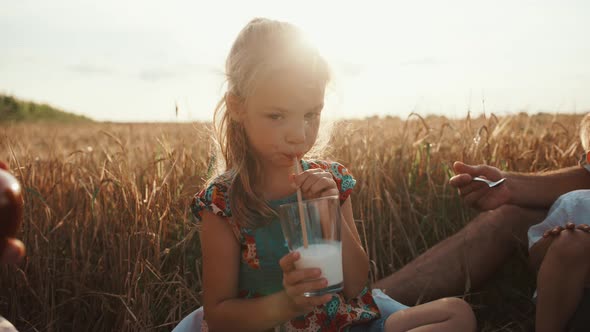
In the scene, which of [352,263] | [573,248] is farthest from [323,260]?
[573,248]

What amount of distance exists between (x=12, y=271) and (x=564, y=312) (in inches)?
82.4

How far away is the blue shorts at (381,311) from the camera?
1.70 m

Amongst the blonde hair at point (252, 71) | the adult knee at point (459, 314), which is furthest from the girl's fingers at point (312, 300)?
the adult knee at point (459, 314)

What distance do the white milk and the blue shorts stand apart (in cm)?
41

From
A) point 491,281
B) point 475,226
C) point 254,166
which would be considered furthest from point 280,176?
point 491,281

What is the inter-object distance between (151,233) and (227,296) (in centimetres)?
86

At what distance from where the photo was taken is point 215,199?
5.50ft

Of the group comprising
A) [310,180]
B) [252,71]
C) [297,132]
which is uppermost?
[252,71]

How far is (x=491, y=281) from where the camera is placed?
2551 millimetres

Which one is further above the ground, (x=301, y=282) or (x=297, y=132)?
(x=297, y=132)

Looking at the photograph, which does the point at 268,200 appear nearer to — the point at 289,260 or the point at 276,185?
the point at 276,185

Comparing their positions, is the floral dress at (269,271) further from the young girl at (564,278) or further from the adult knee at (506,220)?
the adult knee at (506,220)

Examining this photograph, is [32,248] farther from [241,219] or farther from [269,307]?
[269,307]

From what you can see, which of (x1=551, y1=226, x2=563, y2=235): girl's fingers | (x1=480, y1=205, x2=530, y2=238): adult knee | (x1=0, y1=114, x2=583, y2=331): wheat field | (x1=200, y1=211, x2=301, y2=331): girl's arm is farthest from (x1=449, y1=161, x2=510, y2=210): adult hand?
(x1=200, y1=211, x2=301, y2=331): girl's arm
